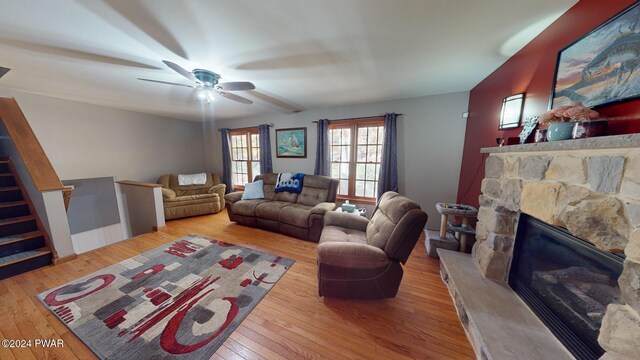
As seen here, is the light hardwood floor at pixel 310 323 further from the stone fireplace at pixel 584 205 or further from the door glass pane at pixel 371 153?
the door glass pane at pixel 371 153

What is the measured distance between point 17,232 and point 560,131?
5.42 meters

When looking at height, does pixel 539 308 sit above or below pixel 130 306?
above

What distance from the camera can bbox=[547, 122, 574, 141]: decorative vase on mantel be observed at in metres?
1.07

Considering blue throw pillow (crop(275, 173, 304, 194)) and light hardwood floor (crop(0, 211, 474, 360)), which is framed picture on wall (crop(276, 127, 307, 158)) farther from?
light hardwood floor (crop(0, 211, 474, 360))

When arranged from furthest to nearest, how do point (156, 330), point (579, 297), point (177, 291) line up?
point (177, 291) < point (156, 330) < point (579, 297)

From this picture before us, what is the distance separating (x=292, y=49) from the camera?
1.68 m

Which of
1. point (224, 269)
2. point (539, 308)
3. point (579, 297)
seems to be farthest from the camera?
point (224, 269)

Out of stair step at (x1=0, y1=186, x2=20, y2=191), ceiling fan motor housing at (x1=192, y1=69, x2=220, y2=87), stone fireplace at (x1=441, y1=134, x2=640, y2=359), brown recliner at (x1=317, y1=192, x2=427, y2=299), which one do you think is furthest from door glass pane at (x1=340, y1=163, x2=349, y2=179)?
stair step at (x1=0, y1=186, x2=20, y2=191)

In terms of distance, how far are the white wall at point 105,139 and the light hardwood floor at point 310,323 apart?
7.37ft

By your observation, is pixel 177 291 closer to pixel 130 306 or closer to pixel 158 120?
pixel 130 306

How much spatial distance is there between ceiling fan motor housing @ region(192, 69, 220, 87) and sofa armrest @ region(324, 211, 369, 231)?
214cm

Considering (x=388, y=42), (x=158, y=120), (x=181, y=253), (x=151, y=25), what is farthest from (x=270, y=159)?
(x=388, y=42)

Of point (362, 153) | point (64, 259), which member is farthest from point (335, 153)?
point (64, 259)

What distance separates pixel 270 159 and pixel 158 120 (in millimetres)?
2785
